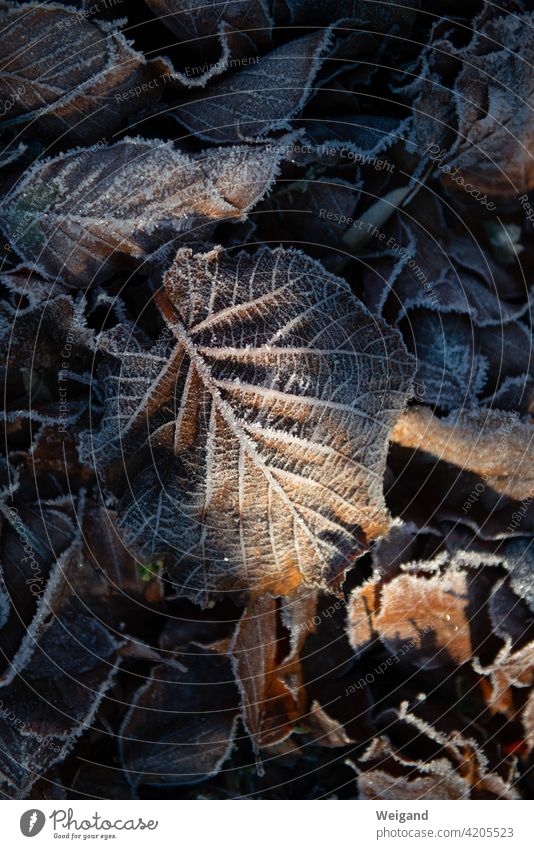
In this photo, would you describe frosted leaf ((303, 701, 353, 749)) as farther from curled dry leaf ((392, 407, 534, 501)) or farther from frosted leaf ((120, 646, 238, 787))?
curled dry leaf ((392, 407, 534, 501))

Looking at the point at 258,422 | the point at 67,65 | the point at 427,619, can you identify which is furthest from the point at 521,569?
the point at 67,65

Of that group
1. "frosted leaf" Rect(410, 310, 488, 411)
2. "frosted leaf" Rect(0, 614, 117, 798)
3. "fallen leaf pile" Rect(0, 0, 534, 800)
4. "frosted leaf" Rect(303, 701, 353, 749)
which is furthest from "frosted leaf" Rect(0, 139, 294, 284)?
"frosted leaf" Rect(303, 701, 353, 749)

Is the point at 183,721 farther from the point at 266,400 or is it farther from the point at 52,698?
the point at 266,400

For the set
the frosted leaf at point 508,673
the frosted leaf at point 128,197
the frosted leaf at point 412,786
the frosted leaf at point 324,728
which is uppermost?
the frosted leaf at point 128,197

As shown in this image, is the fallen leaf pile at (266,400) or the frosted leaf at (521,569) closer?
the fallen leaf pile at (266,400)

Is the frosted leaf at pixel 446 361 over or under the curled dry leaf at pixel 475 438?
over

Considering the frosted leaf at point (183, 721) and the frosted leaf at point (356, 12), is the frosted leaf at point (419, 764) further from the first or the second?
the frosted leaf at point (356, 12)

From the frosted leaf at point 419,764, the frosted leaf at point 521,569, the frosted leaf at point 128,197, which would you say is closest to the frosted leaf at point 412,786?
the frosted leaf at point 419,764
